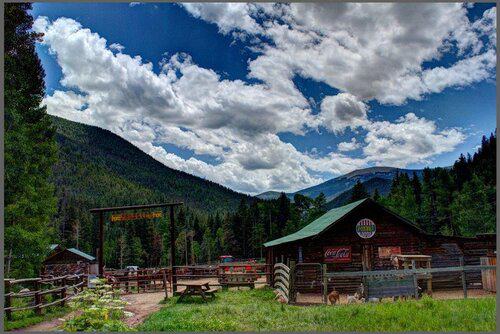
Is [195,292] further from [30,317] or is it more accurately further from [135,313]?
[30,317]

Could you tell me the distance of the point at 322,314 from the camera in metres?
12.0

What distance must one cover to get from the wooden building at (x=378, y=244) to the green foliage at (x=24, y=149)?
13785 millimetres

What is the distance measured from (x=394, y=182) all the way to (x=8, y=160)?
66.3 m

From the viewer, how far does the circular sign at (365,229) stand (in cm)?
2322

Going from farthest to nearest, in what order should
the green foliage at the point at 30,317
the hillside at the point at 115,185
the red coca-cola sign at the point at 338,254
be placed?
the hillside at the point at 115,185
the red coca-cola sign at the point at 338,254
the green foliage at the point at 30,317

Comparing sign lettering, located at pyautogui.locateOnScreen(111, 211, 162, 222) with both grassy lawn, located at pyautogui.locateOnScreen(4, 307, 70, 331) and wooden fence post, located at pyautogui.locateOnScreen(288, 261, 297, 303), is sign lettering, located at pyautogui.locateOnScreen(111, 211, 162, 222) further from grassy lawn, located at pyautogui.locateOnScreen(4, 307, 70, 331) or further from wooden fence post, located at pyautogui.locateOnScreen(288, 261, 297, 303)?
wooden fence post, located at pyautogui.locateOnScreen(288, 261, 297, 303)

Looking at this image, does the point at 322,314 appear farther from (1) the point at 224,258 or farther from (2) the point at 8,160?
(1) the point at 224,258

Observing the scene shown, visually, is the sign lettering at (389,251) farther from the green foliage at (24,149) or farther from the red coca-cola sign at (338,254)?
the green foliage at (24,149)

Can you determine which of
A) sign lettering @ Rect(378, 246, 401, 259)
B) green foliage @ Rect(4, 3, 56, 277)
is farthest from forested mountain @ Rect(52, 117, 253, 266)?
sign lettering @ Rect(378, 246, 401, 259)

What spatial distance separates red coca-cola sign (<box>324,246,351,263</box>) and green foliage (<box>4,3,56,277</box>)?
49.8 feet

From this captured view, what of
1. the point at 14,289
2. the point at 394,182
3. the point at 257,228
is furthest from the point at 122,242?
the point at 14,289

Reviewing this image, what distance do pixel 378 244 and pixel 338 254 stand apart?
7.07ft

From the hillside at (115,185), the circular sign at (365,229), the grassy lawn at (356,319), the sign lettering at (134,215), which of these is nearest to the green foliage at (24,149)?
the sign lettering at (134,215)

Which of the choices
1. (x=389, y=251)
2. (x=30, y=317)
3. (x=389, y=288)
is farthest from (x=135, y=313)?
(x=389, y=251)
